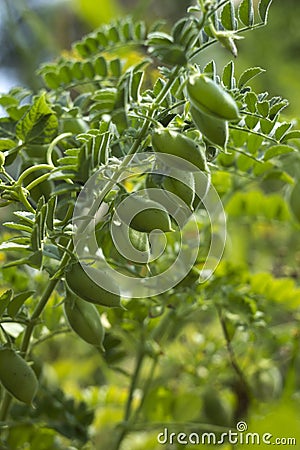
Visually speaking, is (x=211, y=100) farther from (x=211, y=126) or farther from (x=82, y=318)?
(x=82, y=318)

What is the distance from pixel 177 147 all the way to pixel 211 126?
0.02 m

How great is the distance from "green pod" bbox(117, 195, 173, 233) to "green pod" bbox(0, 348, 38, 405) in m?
0.09

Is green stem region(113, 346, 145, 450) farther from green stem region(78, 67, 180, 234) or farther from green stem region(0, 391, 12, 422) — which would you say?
green stem region(78, 67, 180, 234)

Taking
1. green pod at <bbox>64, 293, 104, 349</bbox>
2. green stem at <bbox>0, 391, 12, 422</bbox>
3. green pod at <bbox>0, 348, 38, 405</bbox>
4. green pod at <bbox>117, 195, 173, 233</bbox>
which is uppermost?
green pod at <bbox>117, 195, 173, 233</bbox>

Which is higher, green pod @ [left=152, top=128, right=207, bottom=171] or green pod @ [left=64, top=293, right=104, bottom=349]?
green pod @ [left=152, top=128, right=207, bottom=171]

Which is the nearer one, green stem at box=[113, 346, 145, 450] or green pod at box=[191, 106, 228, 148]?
green pod at box=[191, 106, 228, 148]

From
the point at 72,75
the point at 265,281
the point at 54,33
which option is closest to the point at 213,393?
the point at 265,281

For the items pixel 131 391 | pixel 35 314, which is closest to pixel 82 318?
pixel 35 314

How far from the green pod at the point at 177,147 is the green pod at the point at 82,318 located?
0.09 meters

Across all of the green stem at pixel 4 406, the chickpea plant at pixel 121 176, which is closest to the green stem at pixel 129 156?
the chickpea plant at pixel 121 176

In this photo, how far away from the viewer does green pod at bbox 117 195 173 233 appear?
0.30 meters

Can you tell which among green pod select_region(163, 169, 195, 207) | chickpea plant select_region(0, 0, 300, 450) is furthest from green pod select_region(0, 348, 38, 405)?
green pod select_region(163, 169, 195, 207)

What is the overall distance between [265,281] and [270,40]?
775mm

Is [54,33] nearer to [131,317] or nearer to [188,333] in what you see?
[188,333]
